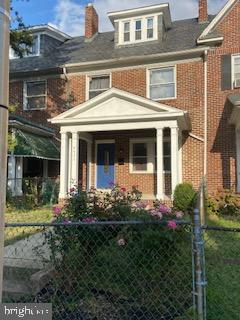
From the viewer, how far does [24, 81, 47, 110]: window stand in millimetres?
17781

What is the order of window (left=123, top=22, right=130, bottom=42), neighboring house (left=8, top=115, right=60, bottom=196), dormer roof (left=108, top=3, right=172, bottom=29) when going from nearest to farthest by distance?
neighboring house (left=8, top=115, right=60, bottom=196) → dormer roof (left=108, top=3, right=172, bottom=29) → window (left=123, top=22, right=130, bottom=42)

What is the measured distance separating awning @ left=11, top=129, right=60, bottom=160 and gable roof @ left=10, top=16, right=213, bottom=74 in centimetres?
393

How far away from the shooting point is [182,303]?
13.3 ft

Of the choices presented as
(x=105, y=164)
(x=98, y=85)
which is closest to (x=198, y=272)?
(x=105, y=164)

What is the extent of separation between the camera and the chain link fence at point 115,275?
406 centimetres

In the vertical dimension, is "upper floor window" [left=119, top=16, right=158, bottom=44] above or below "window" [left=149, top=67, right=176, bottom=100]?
above

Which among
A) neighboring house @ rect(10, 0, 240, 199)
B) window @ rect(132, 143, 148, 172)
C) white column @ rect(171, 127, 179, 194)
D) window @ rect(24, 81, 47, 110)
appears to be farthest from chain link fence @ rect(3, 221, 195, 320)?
window @ rect(24, 81, 47, 110)

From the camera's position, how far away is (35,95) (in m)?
17.9

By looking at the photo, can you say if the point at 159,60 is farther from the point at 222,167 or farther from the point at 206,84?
the point at 222,167

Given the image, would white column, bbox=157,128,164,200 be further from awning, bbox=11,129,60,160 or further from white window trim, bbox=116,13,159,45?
white window trim, bbox=116,13,159,45

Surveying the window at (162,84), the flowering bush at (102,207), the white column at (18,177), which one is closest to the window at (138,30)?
the window at (162,84)

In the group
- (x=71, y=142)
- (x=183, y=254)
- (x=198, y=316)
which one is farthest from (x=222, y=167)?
(x=198, y=316)

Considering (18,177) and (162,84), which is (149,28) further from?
(18,177)

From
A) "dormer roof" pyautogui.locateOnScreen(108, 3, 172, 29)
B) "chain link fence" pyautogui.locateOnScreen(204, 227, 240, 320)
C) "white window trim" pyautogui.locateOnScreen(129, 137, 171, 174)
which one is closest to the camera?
"chain link fence" pyautogui.locateOnScreen(204, 227, 240, 320)
